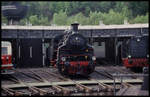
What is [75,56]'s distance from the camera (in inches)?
711

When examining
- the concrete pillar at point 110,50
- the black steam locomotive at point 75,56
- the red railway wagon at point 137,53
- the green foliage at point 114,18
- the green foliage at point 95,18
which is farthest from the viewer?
the green foliage at point 114,18

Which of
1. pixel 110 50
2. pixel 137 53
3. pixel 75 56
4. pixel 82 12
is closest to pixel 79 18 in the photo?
pixel 82 12

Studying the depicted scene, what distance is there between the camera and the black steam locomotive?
58.4ft

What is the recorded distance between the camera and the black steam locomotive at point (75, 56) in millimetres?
17797

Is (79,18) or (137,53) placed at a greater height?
(79,18)

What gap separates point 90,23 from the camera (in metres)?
28.5

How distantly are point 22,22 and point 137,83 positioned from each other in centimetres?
2240

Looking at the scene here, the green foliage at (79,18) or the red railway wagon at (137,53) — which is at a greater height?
the green foliage at (79,18)

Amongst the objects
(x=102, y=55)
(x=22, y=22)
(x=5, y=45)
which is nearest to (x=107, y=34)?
(x=102, y=55)

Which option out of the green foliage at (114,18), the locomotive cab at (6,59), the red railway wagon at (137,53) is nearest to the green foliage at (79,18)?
the green foliage at (114,18)

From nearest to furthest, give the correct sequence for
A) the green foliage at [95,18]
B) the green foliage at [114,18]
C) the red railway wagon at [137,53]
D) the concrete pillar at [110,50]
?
the red railway wagon at [137,53]
the green foliage at [95,18]
the concrete pillar at [110,50]
the green foliage at [114,18]

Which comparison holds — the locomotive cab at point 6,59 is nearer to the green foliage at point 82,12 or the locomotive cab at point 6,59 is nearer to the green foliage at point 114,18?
the green foliage at point 82,12

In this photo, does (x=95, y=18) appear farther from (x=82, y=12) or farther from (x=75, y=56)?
(x=75, y=56)

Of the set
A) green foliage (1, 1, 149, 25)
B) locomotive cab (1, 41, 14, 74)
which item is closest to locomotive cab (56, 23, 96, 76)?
locomotive cab (1, 41, 14, 74)
